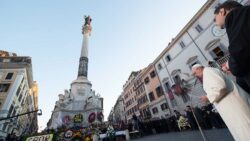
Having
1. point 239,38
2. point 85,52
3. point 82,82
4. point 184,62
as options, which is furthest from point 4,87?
point 239,38

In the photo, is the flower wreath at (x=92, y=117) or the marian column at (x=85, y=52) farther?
the marian column at (x=85, y=52)

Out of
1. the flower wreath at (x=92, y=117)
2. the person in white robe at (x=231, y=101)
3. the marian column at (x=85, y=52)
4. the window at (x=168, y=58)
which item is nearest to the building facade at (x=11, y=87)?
the marian column at (x=85, y=52)

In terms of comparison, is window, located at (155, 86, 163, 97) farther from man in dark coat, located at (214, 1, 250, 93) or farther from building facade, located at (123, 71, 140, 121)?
man in dark coat, located at (214, 1, 250, 93)

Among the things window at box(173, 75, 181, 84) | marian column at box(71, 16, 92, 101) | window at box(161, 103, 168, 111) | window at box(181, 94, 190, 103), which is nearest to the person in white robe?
window at box(181, 94, 190, 103)

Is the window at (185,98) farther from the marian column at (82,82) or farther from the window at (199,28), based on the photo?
the marian column at (82,82)

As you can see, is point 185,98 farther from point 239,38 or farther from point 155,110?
point 239,38

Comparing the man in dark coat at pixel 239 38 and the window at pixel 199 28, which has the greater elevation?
the window at pixel 199 28

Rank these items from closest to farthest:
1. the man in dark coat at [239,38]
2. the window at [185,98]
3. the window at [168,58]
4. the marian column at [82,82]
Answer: the man in dark coat at [239,38] → the window at [185,98] → the marian column at [82,82] → the window at [168,58]

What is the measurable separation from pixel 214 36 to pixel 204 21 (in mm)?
2860

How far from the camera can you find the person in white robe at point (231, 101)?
1851mm

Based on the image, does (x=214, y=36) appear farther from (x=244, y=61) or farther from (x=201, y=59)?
(x=244, y=61)

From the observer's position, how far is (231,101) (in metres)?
1.95

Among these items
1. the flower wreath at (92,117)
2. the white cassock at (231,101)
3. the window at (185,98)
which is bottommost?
the white cassock at (231,101)

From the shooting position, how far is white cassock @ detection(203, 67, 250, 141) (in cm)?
185
